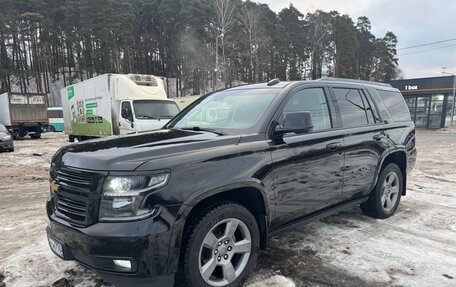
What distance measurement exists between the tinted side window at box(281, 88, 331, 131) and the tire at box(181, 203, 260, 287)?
4.31 feet

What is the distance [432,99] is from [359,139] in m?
29.5

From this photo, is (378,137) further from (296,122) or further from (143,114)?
(143,114)

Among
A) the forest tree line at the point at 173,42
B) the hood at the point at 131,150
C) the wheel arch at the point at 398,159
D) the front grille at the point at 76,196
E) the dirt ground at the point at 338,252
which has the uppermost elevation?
the forest tree line at the point at 173,42

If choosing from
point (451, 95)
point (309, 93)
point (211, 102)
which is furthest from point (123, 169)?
point (451, 95)

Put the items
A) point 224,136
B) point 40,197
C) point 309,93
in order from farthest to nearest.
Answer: point 40,197, point 309,93, point 224,136

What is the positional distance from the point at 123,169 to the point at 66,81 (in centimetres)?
5331

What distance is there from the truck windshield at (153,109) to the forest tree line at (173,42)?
79.1ft

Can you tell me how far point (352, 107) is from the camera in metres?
4.39

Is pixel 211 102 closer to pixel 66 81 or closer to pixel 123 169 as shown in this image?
pixel 123 169

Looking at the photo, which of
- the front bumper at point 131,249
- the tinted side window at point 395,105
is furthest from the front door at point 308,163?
the tinted side window at point 395,105

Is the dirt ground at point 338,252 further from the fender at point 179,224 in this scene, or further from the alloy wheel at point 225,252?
the fender at point 179,224

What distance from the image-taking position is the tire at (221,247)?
262 cm

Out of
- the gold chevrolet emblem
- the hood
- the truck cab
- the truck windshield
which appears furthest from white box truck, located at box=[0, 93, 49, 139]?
the hood

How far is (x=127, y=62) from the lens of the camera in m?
45.3
